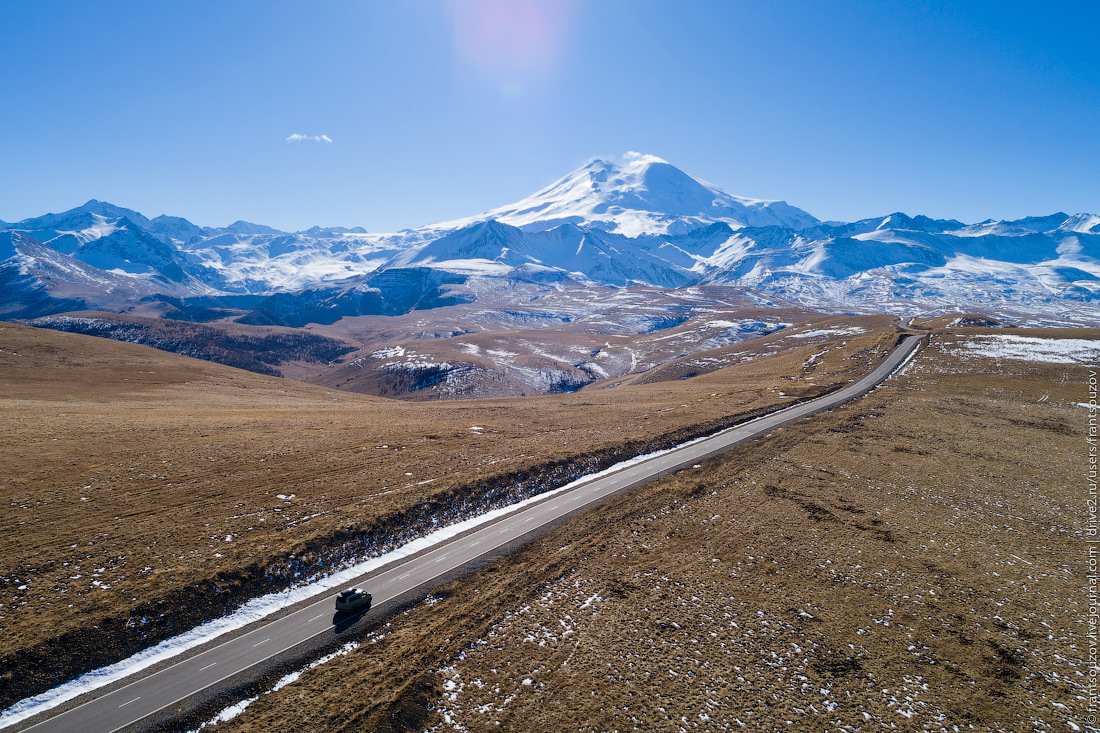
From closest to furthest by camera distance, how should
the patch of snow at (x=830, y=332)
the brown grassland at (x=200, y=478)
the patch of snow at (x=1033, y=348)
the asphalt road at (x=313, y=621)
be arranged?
1. the asphalt road at (x=313, y=621)
2. the brown grassland at (x=200, y=478)
3. the patch of snow at (x=1033, y=348)
4. the patch of snow at (x=830, y=332)

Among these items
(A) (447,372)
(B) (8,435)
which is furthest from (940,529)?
(A) (447,372)

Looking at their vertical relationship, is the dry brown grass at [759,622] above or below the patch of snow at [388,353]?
above

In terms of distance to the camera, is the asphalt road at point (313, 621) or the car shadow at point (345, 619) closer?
the asphalt road at point (313, 621)

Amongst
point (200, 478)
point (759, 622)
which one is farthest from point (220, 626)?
point (759, 622)

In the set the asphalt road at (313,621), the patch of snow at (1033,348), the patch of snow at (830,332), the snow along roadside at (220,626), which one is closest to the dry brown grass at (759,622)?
the asphalt road at (313,621)

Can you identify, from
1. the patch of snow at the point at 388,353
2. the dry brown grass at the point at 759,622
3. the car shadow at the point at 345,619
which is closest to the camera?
the dry brown grass at the point at 759,622

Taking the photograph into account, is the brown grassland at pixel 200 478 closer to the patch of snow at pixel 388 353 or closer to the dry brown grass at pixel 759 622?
the dry brown grass at pixel 759 622

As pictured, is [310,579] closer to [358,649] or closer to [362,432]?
[358,649]

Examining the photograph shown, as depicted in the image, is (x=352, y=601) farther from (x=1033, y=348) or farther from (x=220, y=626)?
(x=1033, y=348)
